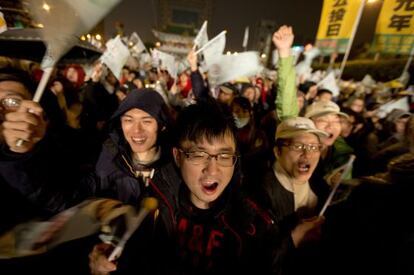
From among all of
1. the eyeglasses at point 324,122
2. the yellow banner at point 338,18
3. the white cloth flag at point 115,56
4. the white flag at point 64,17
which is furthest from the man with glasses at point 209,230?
the yellow banner at point 338,18

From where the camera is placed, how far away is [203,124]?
180 cm

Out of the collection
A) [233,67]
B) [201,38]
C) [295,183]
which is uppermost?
[201,38]

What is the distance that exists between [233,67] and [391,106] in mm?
4340

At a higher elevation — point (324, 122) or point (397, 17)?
point (397, 17)

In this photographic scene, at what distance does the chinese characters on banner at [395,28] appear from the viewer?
6.92 metres

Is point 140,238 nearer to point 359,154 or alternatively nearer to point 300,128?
point 300,128

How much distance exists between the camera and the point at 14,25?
4.55 meters

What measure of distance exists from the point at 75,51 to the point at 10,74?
378 cm

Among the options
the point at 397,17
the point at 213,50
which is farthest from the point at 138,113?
the point at 397,17

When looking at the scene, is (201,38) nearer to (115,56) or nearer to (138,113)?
(115,56)

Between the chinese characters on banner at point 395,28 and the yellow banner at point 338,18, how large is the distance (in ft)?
3.29

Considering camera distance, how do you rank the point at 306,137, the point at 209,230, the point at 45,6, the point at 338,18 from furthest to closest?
the point at 338,18 < the point at 306,137 < the point at 209,230 < the point at 45,6

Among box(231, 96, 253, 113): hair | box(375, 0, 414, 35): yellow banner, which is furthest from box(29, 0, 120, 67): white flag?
box(375, 0, 414, 35): yellow banner

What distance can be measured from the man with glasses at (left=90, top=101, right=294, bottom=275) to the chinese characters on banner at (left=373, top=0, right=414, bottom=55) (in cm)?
780
